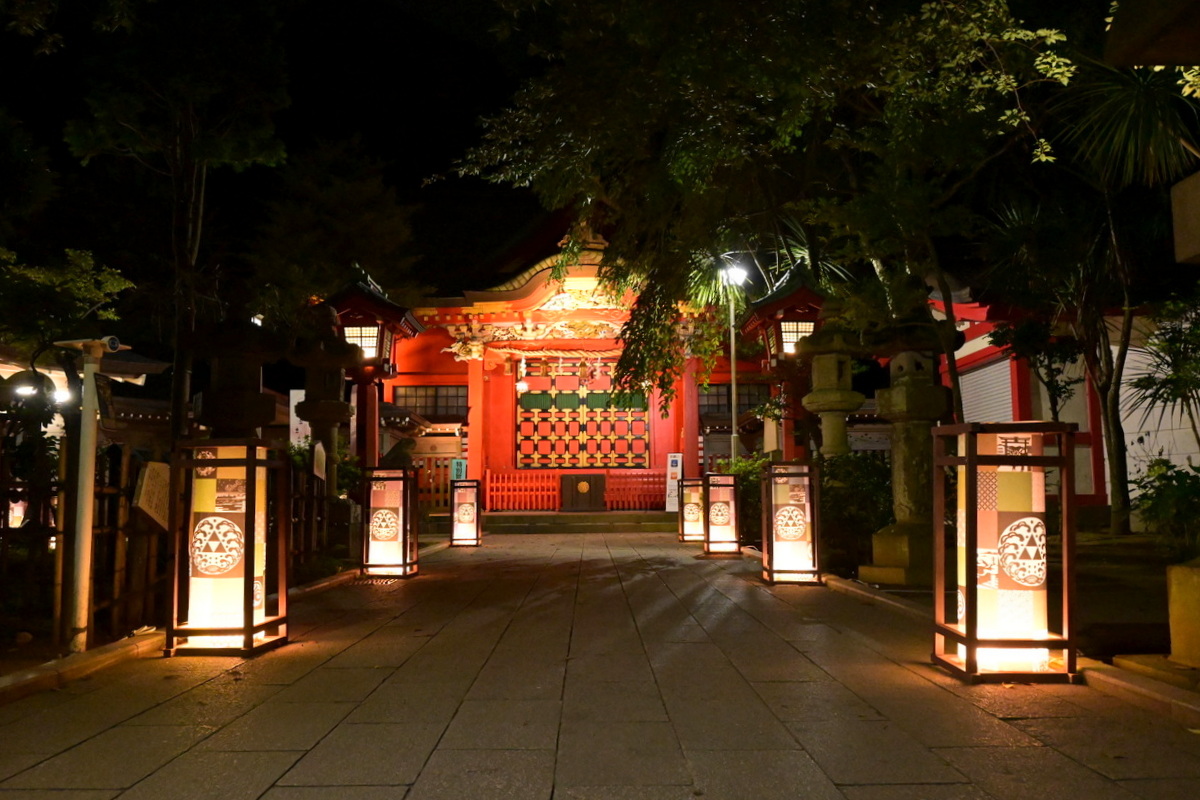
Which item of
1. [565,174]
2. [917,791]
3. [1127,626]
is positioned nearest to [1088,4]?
[565,174]

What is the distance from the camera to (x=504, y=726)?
15.0 ft

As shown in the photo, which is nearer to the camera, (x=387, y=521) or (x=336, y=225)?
(x=387, y=521)

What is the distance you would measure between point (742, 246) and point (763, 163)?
2.73 metres

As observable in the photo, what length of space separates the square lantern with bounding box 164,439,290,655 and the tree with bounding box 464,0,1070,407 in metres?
5.59

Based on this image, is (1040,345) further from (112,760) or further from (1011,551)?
(112,760)

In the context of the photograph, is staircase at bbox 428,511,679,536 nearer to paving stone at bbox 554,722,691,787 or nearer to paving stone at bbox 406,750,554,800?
paving stone at bbox 554,722,691,787

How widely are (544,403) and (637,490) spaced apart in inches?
161

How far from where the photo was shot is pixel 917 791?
356 cm

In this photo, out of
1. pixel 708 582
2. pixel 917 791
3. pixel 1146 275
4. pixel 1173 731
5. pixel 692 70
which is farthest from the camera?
pixel 1146 275

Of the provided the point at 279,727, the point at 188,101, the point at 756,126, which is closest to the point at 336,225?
the point at 188,101

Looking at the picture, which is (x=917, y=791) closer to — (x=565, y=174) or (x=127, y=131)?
(x=565, y=174)

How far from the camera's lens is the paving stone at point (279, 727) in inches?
168

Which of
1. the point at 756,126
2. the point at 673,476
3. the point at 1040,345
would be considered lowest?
the point at 673,476

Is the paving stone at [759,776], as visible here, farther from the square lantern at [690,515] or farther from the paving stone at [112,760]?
the square lantern at [690,515]
